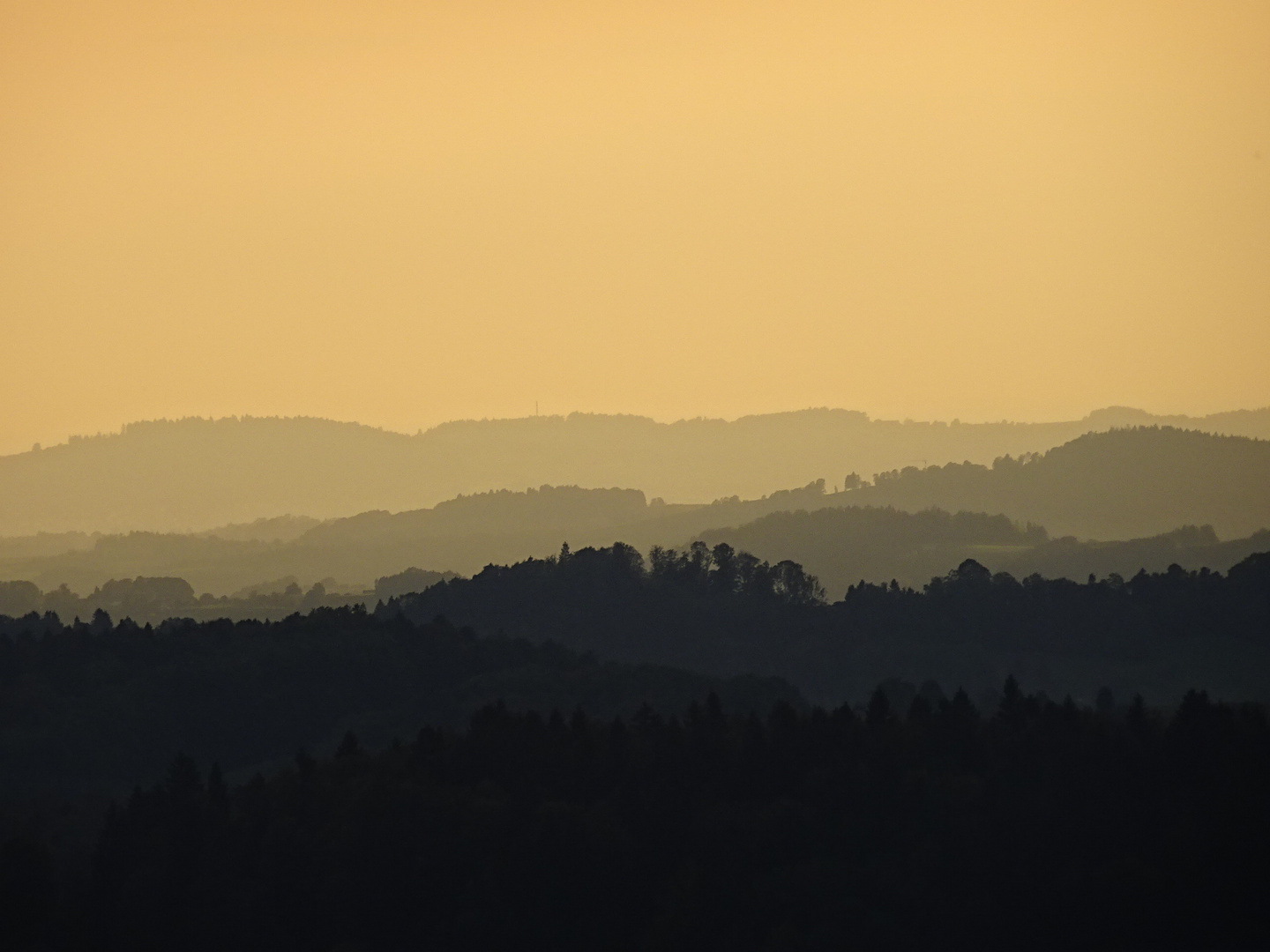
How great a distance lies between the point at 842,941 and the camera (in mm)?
133625

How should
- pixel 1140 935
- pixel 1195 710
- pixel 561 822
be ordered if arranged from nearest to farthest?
pixel 1140 935 → pixel 561 822 → pixel 1195 710

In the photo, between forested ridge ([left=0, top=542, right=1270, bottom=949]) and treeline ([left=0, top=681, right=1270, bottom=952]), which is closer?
treeline ([left=0, top=681, right=1270, bottom=952])

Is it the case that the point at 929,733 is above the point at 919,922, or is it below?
above

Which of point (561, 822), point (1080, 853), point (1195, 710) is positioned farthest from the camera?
point (1195, 710)

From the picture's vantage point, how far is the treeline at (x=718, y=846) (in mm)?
135625

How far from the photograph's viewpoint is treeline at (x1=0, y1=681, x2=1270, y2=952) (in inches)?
5340

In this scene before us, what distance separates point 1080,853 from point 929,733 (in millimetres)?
27141

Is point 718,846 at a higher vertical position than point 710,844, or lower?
lower

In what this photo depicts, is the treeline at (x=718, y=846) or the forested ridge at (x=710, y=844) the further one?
the forested ridge at (x=710, y=844)

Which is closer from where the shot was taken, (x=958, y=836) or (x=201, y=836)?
(x=958, y=836)

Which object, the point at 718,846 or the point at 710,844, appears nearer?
the point at 718,846

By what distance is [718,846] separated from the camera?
146625 millimetres

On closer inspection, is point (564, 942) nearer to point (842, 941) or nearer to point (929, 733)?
point (842, 941)

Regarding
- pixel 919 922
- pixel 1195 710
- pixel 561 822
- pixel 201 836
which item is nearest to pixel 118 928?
pixel 201 836
